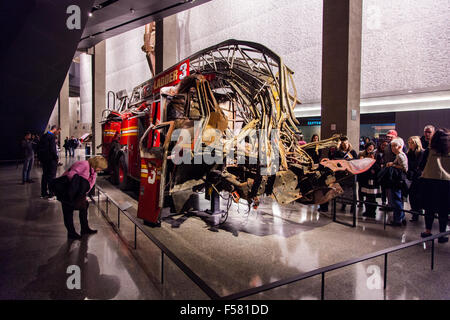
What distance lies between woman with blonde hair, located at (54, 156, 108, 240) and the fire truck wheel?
11.6 ft

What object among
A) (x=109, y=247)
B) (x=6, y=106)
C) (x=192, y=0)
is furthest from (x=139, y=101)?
(x=6, y=106)

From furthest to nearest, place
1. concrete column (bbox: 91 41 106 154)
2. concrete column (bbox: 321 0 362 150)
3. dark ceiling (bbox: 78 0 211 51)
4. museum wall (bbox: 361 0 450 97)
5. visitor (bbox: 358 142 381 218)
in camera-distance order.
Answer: concrete column (bbox: 91 41 106 154) < dark ceiling (bbox: 78 0 211 51) < museum wall (bbox: 361 0 450 97) < concrete column (bbox: 321 0 362 150) < visitor (bbox: 358 142 381 218)

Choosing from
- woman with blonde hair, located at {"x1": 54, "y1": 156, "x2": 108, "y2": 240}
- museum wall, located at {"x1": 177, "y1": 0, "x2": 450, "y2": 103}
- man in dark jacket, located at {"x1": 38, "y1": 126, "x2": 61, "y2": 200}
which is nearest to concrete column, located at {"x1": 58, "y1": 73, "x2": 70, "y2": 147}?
museum wall, located at {"x1": 177, "y1": 0, "x2": 450, "y2": 103}

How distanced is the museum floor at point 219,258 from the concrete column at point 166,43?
771 centimetres

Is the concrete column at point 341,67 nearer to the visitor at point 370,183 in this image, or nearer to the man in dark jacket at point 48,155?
the visitor at point 370,183

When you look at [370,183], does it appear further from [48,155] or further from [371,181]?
[48,155]

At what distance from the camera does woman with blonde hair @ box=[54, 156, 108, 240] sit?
3.62m

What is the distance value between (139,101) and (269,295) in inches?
245

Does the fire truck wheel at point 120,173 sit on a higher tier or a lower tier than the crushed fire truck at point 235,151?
lower

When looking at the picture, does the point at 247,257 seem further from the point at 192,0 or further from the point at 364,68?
the point at 192,0

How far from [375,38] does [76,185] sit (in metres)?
8.97

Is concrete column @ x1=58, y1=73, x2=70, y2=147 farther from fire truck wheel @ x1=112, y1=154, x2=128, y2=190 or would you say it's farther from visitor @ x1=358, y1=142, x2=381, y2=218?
visitor @ x1=358, y1=142, x2=381, y2=218

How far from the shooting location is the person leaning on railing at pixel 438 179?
144 inches

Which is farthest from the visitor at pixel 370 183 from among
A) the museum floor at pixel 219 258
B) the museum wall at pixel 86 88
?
the museum wall at pixel 86 88
